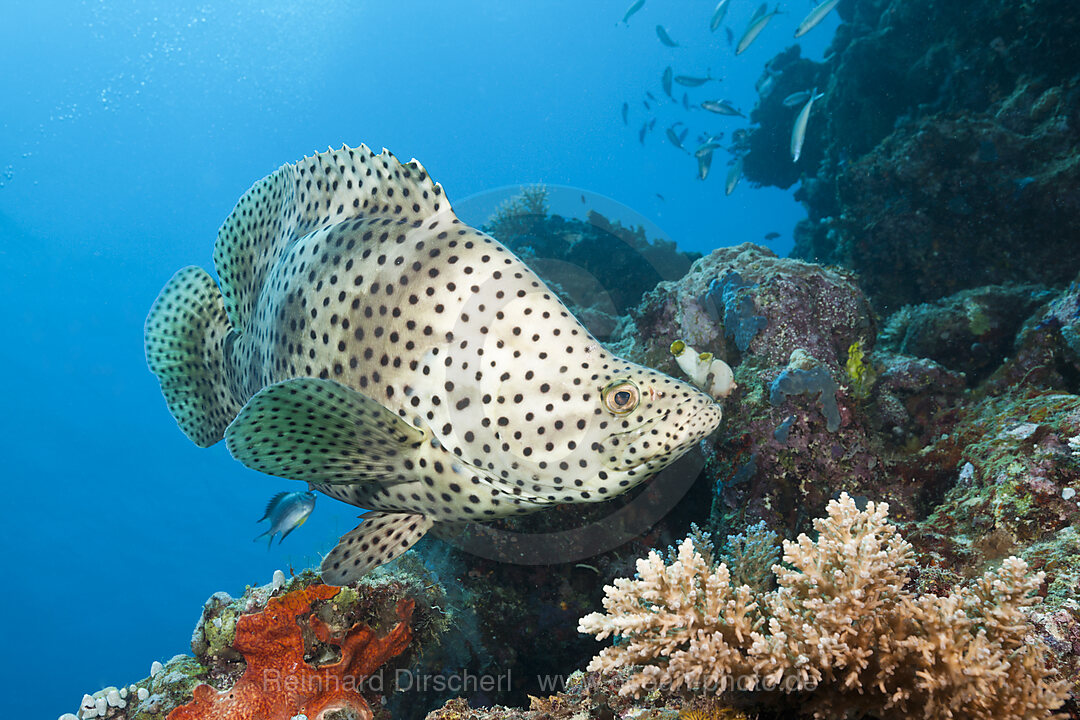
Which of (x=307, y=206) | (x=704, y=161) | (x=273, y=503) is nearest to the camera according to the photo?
(x=307, y=206)

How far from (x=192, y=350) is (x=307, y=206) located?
155 centimetres

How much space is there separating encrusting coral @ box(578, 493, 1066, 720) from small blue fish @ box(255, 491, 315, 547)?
6.22m

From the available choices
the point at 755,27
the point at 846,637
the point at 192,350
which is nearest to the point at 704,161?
the point at 755,27

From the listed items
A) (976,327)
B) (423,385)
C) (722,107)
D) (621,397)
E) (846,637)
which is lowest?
(846,637)

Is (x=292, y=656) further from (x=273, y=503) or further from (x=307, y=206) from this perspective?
(x=273, y=503)

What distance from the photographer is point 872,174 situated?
11.3 metres

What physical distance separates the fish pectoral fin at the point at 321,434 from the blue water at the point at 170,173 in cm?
3573

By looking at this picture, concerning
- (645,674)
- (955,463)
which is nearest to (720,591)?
(645,674)

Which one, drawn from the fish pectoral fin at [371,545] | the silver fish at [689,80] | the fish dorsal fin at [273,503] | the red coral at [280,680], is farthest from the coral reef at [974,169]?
the fish dorsal fin at [273,503]

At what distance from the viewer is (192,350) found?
12.7 ft

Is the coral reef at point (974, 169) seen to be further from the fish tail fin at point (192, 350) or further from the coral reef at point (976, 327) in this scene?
the fish tail fin at point (192, 350)

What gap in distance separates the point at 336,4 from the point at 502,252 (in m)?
112

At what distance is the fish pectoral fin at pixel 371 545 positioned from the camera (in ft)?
8.48

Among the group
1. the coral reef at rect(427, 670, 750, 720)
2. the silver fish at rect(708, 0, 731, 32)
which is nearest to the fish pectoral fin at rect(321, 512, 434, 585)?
the coral reef at rect(427, 670, 750, 720)
